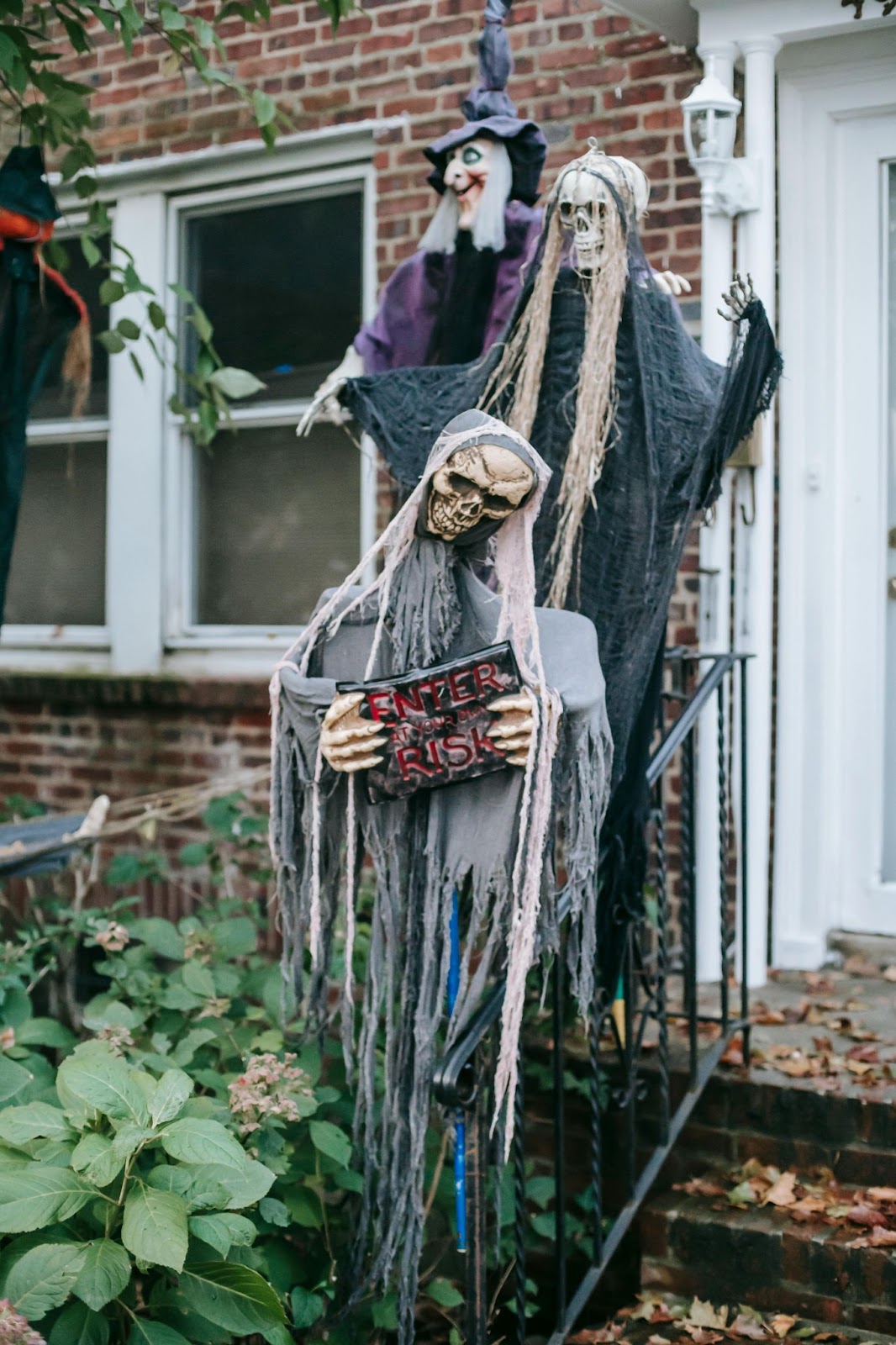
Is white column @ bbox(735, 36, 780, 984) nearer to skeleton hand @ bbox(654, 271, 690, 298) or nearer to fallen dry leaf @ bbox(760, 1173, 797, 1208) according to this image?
fallen dry leaf @ bbox(760, 1173, 797, 1208)

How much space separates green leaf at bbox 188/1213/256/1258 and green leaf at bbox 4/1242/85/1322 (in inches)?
7.1

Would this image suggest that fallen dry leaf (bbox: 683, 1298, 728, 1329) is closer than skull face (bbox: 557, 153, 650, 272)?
No

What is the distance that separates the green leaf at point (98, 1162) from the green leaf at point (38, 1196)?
2 cm

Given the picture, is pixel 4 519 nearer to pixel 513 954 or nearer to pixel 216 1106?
pixel 216 1106

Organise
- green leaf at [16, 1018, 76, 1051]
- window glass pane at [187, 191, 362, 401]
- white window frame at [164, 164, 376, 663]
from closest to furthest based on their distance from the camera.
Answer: green leaf at [16, 1018, 76, 1051], white window frame at [164, 164, 376, 663], window glass pane at [187, 191, 362, 401]

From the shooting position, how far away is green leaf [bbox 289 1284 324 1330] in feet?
8.14

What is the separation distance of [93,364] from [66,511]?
0.57 meters

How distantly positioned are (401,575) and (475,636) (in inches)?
6.2

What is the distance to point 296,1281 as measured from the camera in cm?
261

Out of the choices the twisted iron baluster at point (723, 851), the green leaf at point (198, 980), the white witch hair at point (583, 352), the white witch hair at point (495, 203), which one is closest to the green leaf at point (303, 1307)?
the green leaf at point (198, 980)

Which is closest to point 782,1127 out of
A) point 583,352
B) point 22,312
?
point 583,352

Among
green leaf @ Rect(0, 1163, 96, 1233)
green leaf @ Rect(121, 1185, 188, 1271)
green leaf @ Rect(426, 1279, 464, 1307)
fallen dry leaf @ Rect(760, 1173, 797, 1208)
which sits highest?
green leaf @ Rect(0, 1163, 96, 1233)

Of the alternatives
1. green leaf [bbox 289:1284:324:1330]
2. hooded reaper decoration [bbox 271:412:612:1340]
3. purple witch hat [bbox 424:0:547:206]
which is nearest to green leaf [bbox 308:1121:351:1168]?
hooded reaper decoration [bbox 271:412:612:1340]

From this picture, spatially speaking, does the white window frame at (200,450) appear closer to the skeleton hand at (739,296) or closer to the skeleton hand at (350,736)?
the skeleton hand at (739,296)
